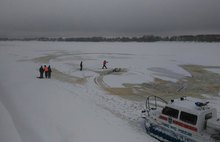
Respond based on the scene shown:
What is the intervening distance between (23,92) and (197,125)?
40.1 feet

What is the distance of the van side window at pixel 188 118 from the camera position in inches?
385

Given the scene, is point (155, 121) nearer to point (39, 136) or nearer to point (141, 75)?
point (39, 136)

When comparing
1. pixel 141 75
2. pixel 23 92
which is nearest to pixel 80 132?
pixel 23 92

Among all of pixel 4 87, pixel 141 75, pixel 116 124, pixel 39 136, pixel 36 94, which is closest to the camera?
pixel 39 136

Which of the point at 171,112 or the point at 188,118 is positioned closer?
the point at 188,118

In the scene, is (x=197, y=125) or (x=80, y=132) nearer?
(x=197, y=125)

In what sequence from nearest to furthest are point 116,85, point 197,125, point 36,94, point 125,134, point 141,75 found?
point 197,125
point 125,134
point 36,94
point 116,85
point 141,75

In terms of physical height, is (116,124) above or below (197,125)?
below

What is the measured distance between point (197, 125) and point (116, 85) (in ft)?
41.6

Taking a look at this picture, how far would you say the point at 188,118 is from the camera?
999 centimetres

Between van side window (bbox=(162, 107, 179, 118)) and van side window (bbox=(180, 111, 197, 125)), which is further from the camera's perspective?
van side window (bbox=(162, 107, 179, 118))

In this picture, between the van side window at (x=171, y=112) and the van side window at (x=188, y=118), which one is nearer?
the van side window at (x=188, y=118)

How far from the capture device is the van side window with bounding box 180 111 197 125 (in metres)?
9.78

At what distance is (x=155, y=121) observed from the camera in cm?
1126
